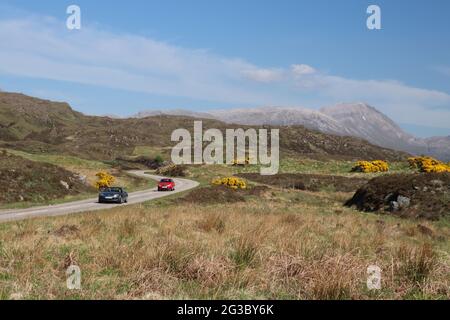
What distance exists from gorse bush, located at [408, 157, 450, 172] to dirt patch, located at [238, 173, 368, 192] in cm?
834

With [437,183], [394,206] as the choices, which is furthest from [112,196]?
[437,183]

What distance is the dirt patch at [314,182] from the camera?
59.3 meters

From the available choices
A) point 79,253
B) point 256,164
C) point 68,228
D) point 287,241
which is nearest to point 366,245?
A: point 287,241

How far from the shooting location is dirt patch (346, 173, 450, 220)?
A: 107 ft

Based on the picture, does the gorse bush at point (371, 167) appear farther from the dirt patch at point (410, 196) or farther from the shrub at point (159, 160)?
the shrub at point (159, 160)

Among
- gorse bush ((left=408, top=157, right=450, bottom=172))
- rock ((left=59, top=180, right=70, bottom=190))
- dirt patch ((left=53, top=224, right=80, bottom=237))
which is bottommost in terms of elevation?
rock ((left=59, top=180, right=70, bottom=190))

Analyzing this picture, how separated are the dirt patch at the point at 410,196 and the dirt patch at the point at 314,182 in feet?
57.3

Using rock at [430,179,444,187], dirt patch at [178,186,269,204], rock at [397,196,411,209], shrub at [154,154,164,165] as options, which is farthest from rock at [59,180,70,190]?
shrub at [154,154,164,165]

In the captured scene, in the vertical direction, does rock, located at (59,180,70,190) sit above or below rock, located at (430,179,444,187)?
below

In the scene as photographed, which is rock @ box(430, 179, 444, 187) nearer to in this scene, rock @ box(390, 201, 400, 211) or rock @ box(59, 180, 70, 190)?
rock @ box(390, 201, 400, 211)

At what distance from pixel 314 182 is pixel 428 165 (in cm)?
1618

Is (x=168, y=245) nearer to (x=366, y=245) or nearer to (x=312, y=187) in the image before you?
(x=366, y=245)

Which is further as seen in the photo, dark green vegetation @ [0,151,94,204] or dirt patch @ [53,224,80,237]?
dark green vegetation @ [0,151,94,204]

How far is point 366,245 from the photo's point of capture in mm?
12227
